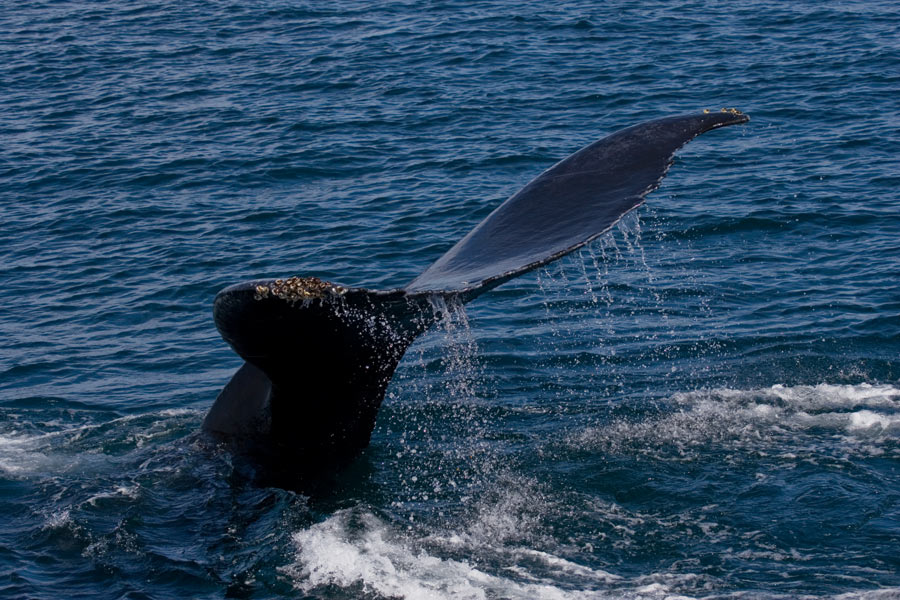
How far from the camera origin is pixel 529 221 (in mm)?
5328

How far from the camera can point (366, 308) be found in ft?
15.5

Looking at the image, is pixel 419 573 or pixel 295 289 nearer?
Result: pixel 295 289

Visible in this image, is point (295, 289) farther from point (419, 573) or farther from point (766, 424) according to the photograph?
point (766, 424)

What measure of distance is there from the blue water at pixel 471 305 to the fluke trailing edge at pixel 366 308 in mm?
269

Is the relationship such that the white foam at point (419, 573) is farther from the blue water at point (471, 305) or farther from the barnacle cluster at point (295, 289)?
the barnacle cluster at point (295, 289)

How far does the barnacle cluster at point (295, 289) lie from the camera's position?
433 centimetres

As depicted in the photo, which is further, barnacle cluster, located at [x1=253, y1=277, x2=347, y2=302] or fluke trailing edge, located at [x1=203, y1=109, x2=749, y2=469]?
fluke trailing edge, located at [x1=203, y1=109, x2=749, y2=469]

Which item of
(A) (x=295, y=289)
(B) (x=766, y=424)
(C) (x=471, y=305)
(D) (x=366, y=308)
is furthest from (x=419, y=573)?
(C) (x=471, y=305)

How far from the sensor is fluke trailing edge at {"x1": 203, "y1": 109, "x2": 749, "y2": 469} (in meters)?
4.57

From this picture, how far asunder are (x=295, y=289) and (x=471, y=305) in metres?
6.91

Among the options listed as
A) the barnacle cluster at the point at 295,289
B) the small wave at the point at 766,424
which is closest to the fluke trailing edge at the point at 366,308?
the barnacle cluster at the point at 295,289

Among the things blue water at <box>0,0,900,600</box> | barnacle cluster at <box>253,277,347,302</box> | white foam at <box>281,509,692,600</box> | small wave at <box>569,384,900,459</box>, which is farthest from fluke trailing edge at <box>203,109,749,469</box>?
small wave at <box>569,384,900,459</box>

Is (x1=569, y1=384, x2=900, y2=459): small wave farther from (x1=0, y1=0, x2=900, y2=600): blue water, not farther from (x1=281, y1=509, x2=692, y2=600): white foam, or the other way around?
(x1=281, y1=509, x2=692, y2=600): white foam

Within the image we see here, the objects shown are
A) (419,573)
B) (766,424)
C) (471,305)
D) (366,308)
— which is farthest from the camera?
(471,305)
